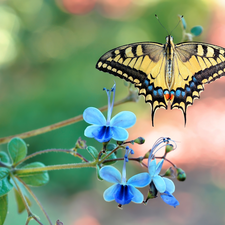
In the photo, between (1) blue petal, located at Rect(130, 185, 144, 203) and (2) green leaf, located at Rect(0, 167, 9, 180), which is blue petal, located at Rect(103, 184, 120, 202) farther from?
(2) green leaf, located at Rect(0, 167, 9, 180)

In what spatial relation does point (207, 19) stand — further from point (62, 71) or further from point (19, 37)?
point (19, 37)

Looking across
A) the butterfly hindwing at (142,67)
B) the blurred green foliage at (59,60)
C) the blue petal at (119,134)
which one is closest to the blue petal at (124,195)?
the blue petal at (119,134)

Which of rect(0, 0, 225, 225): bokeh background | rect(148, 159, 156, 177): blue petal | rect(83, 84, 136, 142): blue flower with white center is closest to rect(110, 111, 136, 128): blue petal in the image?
rect(83, 84, 136, 142): blue flower with white center

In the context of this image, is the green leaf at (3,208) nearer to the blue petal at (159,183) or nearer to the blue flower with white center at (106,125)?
the blue flower with white center at (106,125)

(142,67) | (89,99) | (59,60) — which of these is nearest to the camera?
(142,67)

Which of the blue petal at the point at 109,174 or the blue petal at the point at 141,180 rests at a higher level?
the blue petal at the point at 109,174

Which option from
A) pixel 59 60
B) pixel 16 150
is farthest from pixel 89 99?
pixel 16 150

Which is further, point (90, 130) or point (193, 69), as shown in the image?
point (193, 69)

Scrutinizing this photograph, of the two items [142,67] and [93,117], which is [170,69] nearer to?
[142,67]
